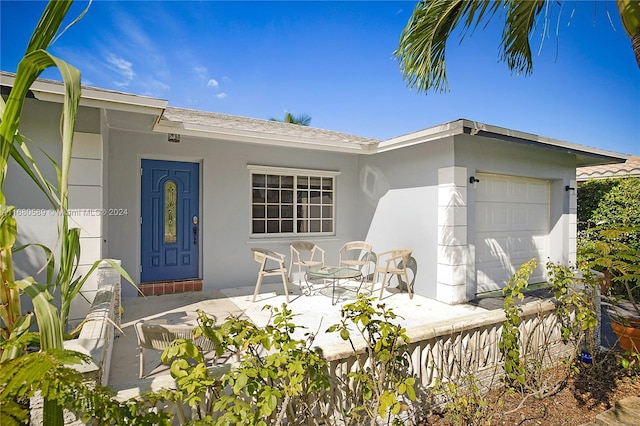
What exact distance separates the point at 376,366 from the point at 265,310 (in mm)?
3277

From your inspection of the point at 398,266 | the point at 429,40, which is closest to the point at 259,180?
the point at 398,266

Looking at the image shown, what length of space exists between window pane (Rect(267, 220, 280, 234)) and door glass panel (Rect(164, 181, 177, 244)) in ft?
6.45

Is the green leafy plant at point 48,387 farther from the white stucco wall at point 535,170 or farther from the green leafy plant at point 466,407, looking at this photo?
the white stucco wall at point 535,170

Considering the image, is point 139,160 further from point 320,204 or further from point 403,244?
point 403,244

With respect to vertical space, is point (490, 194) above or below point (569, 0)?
below

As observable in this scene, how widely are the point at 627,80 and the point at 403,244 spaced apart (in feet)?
14.5

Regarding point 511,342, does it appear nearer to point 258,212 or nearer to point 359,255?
point 359,255

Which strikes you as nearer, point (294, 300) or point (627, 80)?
point (627, 80)

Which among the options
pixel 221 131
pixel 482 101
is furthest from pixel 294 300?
pixel 482 101

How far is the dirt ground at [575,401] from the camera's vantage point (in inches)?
111

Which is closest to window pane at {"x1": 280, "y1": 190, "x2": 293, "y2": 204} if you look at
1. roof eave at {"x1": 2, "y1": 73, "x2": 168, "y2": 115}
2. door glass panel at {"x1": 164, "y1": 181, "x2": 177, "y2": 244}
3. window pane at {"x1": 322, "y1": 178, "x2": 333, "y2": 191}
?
window pane at {"x1": 322, "y1": 178, "x2": 333, "y2": 191}

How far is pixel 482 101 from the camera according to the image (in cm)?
768

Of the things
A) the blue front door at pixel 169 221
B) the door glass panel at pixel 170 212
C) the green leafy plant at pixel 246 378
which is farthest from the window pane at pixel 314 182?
the green leafy plant at pixel 246 378

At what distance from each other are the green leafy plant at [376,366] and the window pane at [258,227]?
501 centimetres
